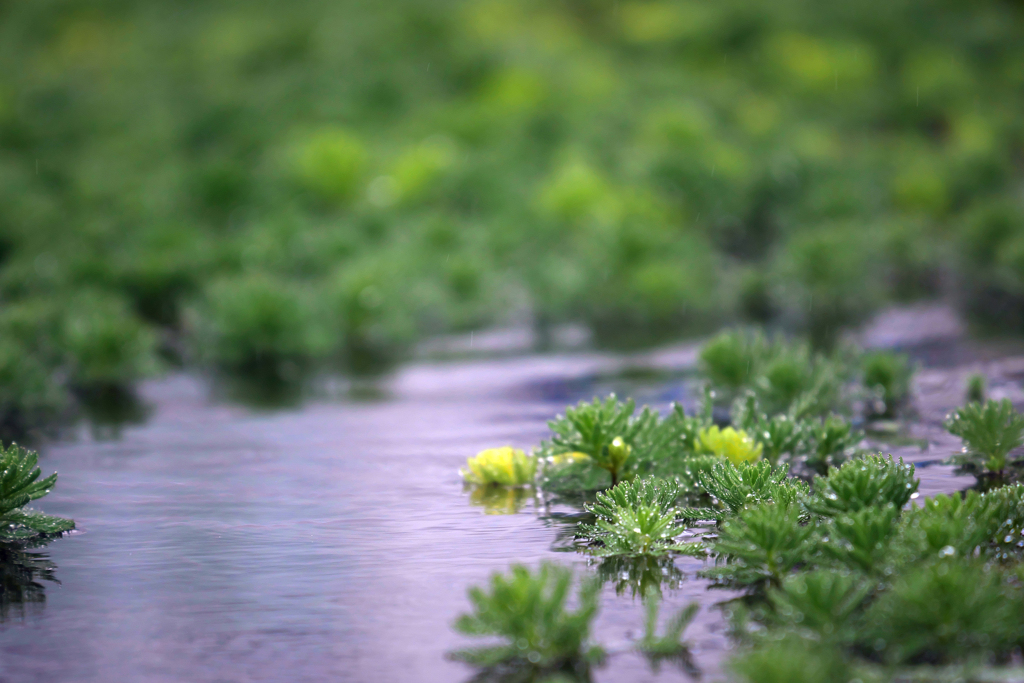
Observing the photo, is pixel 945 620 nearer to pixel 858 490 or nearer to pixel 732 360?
pixel 858 490

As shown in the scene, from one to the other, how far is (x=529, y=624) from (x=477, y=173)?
14.9m

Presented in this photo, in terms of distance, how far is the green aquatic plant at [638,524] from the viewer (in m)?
4.16

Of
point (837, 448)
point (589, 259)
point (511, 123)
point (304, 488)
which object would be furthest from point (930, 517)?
point (511, 123)

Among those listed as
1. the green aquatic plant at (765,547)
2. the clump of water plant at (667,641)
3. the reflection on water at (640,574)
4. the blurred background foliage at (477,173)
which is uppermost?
the blurred background foliage at (477,173)

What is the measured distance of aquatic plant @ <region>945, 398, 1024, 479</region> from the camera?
5.15 metres

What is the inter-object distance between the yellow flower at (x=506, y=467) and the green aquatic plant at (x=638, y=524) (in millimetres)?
1013

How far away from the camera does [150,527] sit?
5.07 meters

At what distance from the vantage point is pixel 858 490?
4.03m

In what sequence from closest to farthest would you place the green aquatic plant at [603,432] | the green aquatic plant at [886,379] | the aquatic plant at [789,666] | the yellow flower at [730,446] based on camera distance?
the aquatic plant at [789,666]
the green aquatic plant at [603,432]
the yellow flower at [730,446]
the green aquatic plant at [886,379]

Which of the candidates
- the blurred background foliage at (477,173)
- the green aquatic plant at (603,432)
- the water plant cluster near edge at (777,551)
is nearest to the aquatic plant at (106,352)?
the blurred background foliage at (477,173)

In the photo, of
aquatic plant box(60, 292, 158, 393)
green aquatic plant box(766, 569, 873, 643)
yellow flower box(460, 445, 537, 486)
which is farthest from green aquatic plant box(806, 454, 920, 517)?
aquatic plant box(60, 292, 158, 393)

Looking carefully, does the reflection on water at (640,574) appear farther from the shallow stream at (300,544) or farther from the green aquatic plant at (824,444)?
the green aquatic plant at (824,444)

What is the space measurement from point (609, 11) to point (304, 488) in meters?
22.7

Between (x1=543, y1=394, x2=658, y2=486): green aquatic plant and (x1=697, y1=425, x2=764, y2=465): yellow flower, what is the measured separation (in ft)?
0.94
